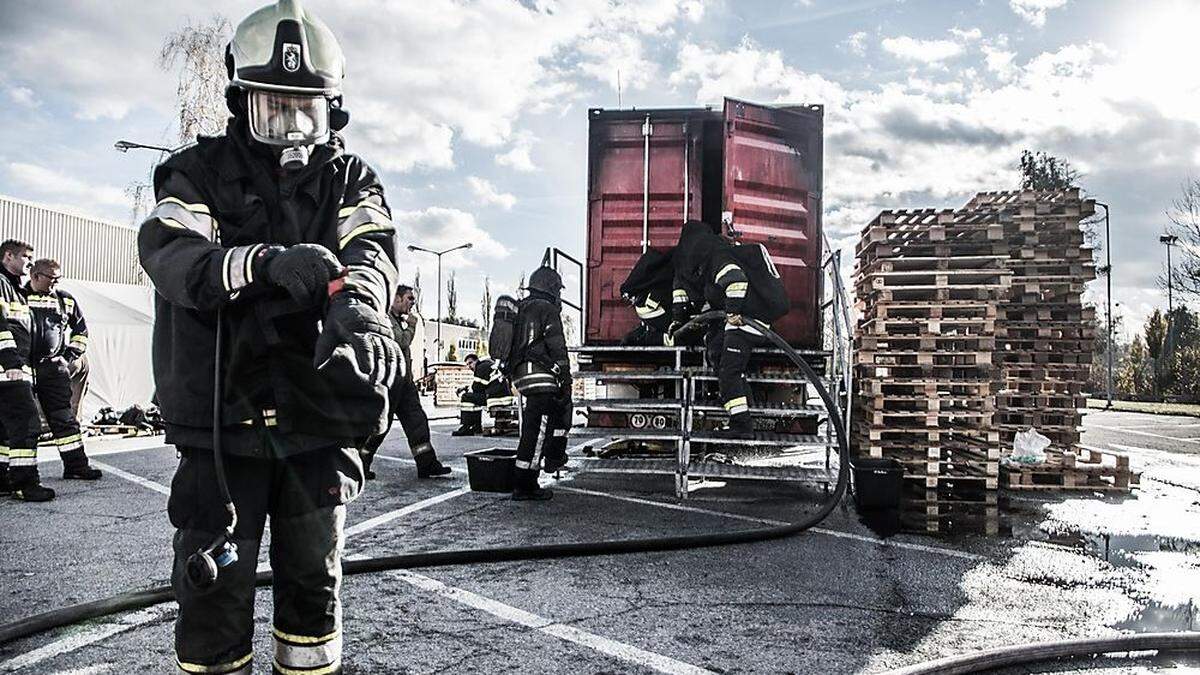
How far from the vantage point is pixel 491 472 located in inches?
270

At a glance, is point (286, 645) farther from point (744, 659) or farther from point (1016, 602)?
point (1016, 602)

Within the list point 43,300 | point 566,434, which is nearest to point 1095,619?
point 566,434

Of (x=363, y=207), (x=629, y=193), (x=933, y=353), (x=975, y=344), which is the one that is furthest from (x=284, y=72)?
(x=629, y=193)

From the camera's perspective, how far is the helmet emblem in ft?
7.47

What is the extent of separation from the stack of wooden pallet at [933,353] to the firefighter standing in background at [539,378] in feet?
8.67

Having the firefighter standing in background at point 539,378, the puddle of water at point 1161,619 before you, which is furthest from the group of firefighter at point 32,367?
the puddle of water at point 1161,619

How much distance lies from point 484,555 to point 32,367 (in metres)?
4.61

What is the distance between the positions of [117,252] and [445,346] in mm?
26260

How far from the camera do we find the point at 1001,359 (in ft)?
26.4

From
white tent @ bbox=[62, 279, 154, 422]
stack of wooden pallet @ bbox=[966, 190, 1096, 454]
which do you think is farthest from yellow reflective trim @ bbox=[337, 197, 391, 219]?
white tent @ bbox=[62, 279, 154, 422]

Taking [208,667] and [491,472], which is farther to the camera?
[491,472]

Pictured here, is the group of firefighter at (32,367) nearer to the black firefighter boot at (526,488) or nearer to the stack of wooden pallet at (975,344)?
the black firefighter boot at (526,488)

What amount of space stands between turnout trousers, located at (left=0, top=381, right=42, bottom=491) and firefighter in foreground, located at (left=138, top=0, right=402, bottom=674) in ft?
16.3

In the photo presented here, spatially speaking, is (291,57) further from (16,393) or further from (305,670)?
(16,393)
